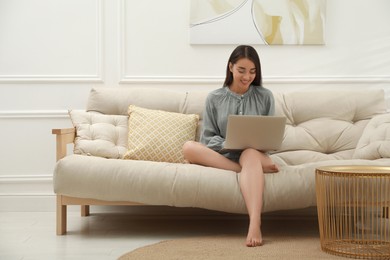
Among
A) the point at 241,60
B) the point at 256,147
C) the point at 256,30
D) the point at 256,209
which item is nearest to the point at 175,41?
the point at 256,30

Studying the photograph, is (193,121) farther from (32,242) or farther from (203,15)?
(32,242)

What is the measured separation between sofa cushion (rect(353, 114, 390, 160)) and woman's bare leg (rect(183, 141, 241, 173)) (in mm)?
738

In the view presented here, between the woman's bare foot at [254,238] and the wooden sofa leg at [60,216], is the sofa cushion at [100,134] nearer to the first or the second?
the wooden sofa leg at [60,216]

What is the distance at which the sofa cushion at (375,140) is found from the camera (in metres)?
2.95

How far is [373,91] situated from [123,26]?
67.5 inches

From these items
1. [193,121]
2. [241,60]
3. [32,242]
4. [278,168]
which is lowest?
[32,242]

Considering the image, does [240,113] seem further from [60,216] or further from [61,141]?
[60,216]

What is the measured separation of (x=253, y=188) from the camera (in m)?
2.65

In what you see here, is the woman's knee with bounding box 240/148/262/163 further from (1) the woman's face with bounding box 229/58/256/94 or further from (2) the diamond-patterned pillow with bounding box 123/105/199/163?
(2) the diamond-patterned pillow with bounding box 123/105/199/163

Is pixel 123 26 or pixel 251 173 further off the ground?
pixel 123 26

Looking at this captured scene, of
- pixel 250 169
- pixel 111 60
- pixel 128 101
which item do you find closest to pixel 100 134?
pixel 128 101

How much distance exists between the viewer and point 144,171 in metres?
2.77

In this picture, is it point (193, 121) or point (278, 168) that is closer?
point (278, 168)

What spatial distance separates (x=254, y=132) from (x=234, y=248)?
57cm
